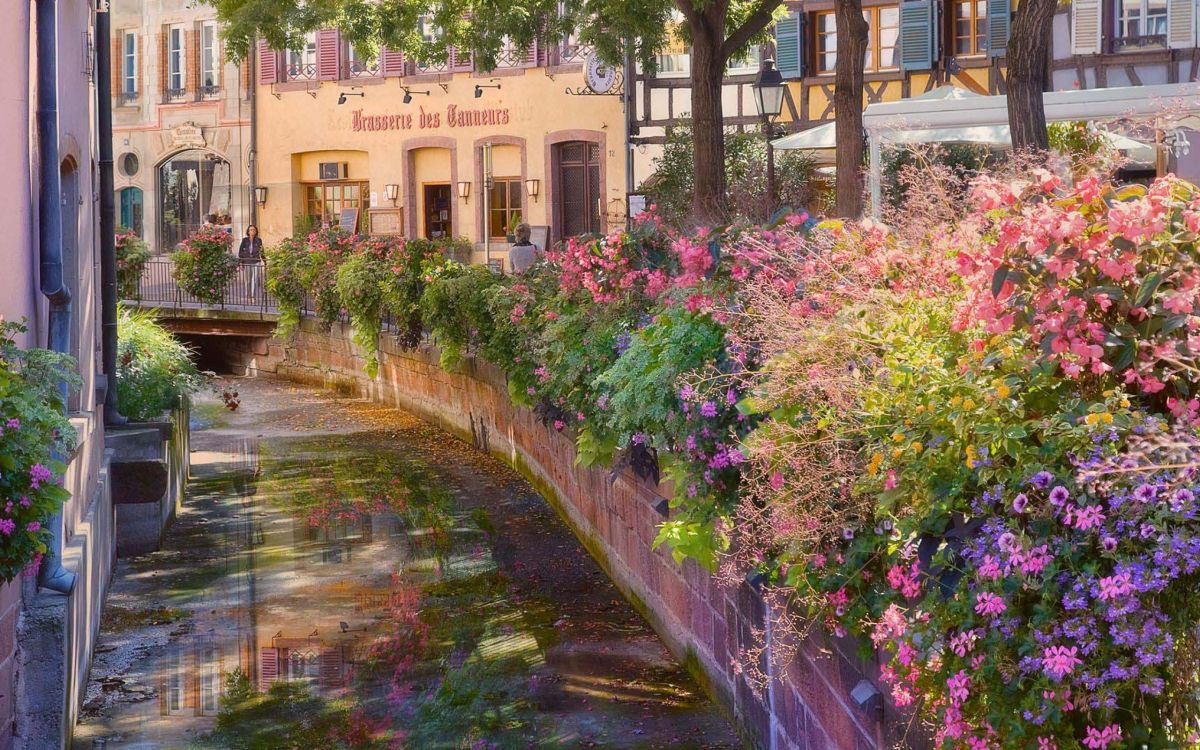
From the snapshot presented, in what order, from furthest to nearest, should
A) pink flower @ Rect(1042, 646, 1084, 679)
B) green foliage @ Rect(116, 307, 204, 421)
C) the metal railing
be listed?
the metal railing → green foliage @ Rect(116, 307, 204, 421) → pink flower @ Rect(1042, 646, 1084, 679)

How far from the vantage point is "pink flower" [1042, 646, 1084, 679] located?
12.0ft

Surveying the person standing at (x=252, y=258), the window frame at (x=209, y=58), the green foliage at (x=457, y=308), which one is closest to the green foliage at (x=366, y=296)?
the green foliage at (x=457, y=308)

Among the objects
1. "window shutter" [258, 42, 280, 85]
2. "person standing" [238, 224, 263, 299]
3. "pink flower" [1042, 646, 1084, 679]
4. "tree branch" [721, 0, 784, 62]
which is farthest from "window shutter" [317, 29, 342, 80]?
"pink flower" [1042, 646, 1084, 679]

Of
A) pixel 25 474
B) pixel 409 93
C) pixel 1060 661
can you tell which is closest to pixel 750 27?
pixel 25 474

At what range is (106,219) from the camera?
12.1 meters

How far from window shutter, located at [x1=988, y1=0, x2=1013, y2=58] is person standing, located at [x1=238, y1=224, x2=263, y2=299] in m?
11.8

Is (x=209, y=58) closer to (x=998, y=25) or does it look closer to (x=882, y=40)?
(x=882, y=40)

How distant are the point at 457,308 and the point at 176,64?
23.9 meters

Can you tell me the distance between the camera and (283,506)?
14.0 metres

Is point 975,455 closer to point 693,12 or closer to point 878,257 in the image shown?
point 878,257

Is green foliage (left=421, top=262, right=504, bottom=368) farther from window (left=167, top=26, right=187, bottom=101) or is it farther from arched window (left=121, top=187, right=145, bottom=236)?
arched window (left=121, top=187, right=145, bottom=236)

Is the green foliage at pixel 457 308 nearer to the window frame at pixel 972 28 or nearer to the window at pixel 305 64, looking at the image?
the window frame at pixel 972 28

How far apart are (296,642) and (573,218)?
23112 mm

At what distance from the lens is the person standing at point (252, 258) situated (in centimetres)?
2744
